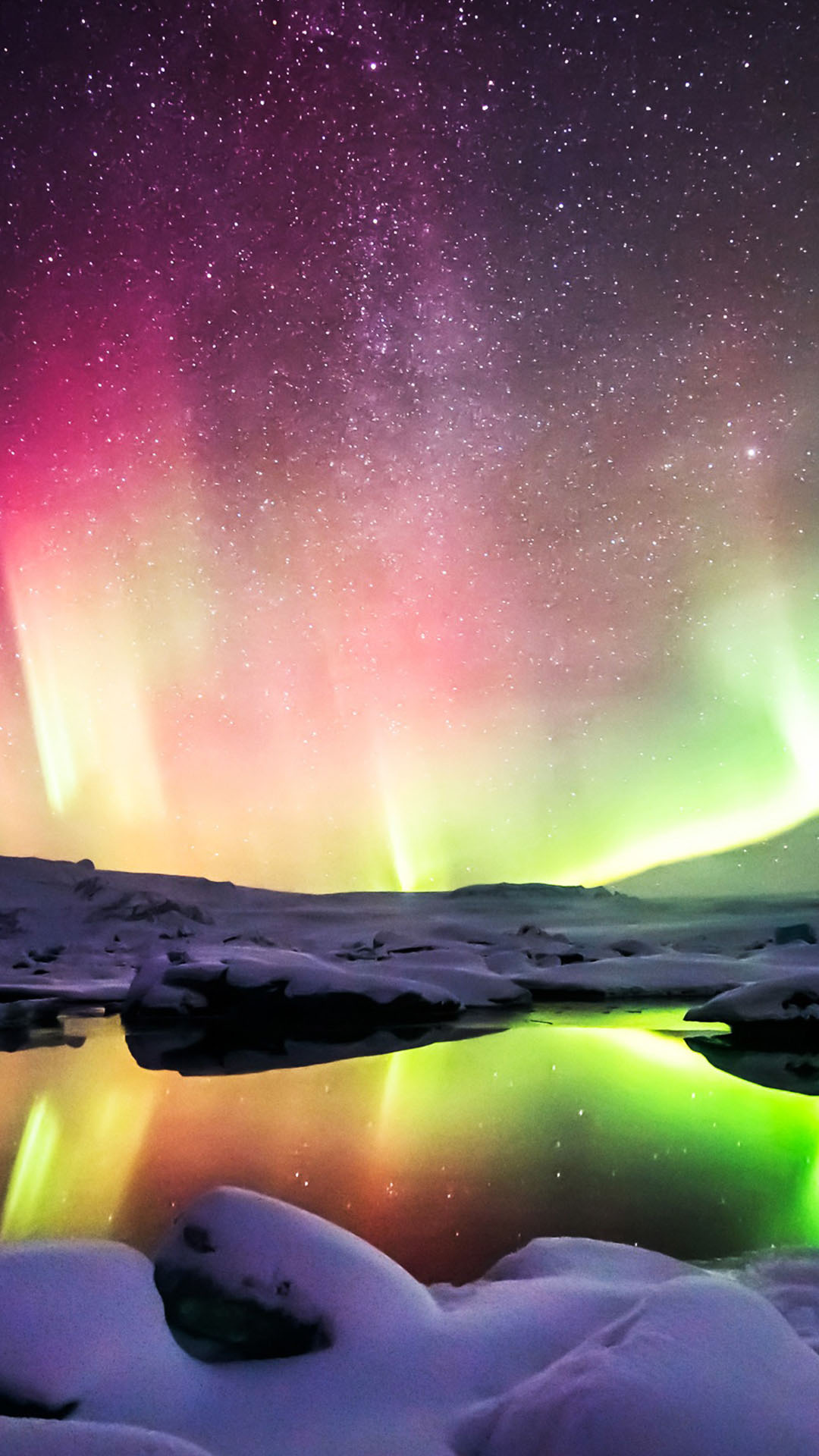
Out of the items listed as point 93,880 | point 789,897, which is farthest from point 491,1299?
point 789,897

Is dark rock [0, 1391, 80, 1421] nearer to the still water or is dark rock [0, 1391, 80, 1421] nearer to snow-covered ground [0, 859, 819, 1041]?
the still water

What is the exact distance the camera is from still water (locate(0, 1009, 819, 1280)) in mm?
2982

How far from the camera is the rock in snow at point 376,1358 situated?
140 centimetres

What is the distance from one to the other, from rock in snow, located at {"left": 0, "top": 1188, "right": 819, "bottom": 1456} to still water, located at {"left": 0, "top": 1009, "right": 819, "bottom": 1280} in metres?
0.55

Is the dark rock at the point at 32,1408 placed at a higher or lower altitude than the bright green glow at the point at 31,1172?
higher

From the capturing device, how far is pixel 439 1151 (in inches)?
161

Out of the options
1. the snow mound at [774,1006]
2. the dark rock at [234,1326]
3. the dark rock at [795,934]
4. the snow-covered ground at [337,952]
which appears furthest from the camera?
the dark rock at [795,934]

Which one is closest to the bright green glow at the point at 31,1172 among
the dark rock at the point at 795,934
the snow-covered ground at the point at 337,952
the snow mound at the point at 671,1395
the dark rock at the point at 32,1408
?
the dark rock at the point at 32,1408

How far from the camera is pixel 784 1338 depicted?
164 centimetres

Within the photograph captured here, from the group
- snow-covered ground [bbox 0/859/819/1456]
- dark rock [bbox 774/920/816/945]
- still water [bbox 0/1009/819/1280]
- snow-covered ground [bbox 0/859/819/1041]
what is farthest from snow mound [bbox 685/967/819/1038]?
dark rock [bbox 774/920/816/945]

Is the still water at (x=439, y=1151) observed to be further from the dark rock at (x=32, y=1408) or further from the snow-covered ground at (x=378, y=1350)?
the dark rock at (x=32, y=1408)

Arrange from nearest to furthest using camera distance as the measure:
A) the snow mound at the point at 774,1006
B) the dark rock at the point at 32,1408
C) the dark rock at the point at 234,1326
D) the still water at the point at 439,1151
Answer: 1. the dark rock at the point at 32,1408
2. the dark rock at the point at 234,1326
3. the still water at the point at 439,1151
4. the snow mound at the point at 774,1006

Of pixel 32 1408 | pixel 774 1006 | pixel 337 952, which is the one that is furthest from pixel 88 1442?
pixel 337 952

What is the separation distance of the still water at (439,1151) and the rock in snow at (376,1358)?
0.55 m
